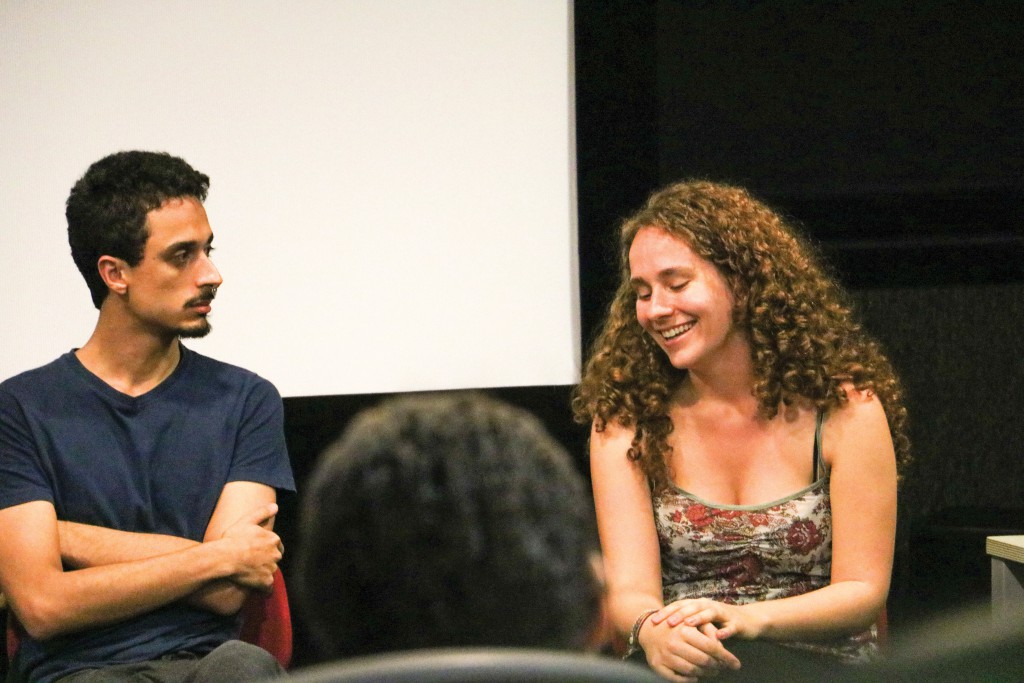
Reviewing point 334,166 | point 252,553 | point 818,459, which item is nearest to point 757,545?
point 818,459

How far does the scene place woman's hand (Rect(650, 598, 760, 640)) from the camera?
4.97ft

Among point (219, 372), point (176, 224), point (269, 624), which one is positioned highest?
point (176, 224)

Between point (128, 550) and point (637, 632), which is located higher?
point (128, 550)

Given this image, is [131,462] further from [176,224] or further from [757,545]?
[757,545]

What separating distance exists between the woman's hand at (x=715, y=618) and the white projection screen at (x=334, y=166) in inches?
50.8

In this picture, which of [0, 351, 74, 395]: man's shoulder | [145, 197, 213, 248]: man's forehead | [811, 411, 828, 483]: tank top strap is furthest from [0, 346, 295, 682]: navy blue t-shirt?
[811, 411, 828, 483]: tank top strap

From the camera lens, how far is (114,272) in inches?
74.5

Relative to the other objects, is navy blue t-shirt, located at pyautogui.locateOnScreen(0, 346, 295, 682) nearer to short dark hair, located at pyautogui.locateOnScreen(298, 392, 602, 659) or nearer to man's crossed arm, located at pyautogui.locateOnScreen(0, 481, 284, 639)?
man's crossed arm, located at pyautogui.locateOnScreen(0, 481, 284, 639)

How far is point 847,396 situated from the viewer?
1758 millimetres

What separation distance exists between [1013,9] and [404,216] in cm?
167

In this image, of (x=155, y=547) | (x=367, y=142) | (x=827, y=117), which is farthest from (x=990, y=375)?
(x=155, y=547)

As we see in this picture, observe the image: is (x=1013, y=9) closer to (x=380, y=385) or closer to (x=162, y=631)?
(x=380, y=385)

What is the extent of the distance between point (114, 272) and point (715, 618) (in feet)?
3.64

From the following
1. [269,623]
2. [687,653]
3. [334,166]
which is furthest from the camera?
[334,166]
